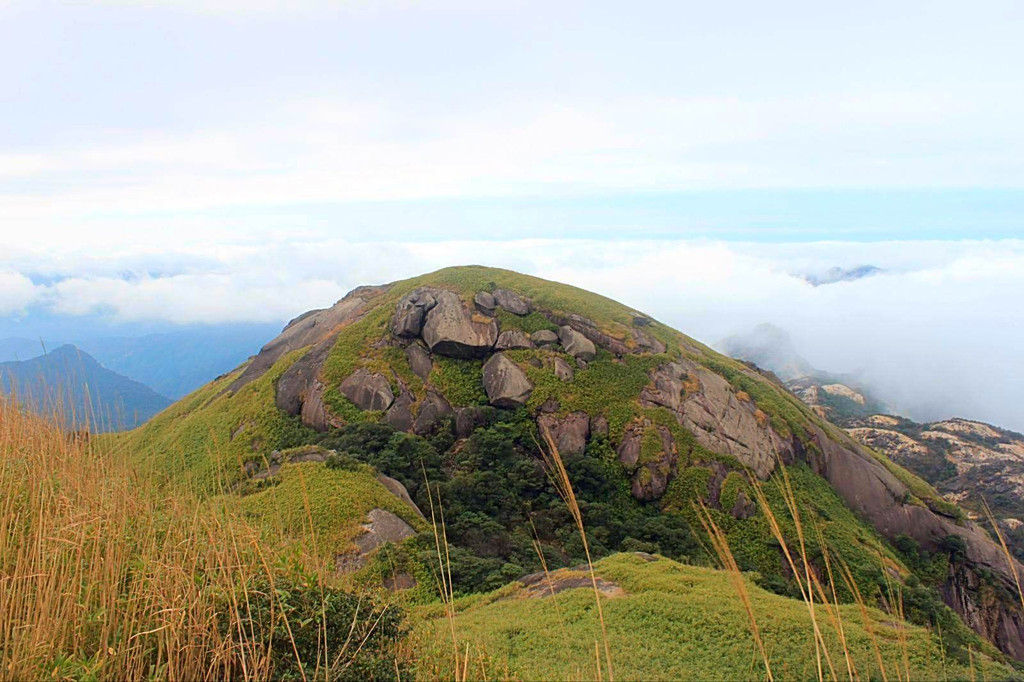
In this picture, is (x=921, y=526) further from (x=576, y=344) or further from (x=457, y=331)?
(x=457, y=331)

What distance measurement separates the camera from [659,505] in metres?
24.0

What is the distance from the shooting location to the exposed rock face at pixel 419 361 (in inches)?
1097

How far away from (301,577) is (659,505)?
1931 centimetres

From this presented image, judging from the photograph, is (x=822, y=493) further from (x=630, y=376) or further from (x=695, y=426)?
(x=630, y=376)

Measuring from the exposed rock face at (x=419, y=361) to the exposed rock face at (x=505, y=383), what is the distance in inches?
100

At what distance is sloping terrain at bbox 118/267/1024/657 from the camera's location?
2097 cm

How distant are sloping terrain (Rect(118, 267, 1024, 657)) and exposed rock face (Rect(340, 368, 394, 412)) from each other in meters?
0.06

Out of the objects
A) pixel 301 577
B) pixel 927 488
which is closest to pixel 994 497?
pixel 927 488

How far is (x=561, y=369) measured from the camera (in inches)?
1096

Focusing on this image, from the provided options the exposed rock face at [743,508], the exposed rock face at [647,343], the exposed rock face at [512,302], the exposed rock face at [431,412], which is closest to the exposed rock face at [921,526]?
the exposed rock face at [743,508]

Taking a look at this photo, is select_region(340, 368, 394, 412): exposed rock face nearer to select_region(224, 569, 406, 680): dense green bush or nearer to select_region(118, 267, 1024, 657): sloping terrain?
select_region(118, 267, 1024, 657): sloping terrain

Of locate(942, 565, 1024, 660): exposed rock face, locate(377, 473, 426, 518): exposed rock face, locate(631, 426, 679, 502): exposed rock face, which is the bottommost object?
locate(942, 565, 1024, 660): exposed rock face

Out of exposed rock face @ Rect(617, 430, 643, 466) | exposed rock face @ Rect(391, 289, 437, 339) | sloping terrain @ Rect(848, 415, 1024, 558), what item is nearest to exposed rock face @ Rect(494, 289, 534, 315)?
exposed rock face @ Rect(391, 289, 437, 339)

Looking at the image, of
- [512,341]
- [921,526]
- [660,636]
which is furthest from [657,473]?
[660,636]
